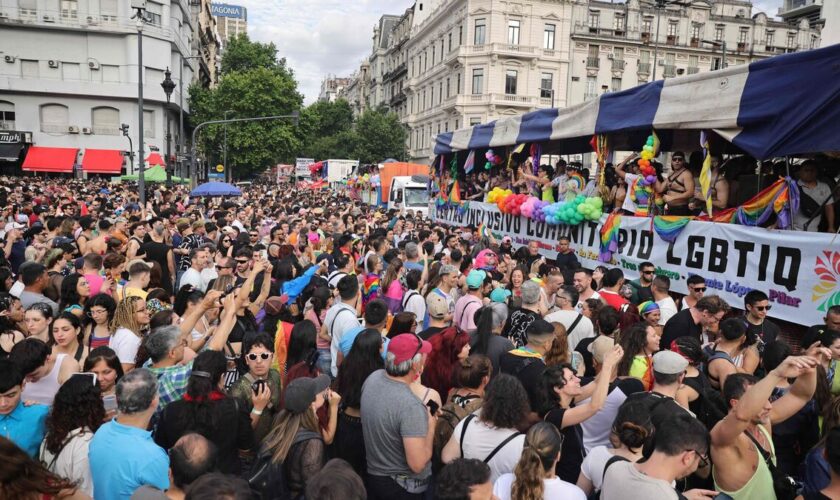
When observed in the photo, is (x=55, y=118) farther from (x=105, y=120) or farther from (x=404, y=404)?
(x=404, y=404)

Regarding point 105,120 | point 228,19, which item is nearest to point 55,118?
point 105,120

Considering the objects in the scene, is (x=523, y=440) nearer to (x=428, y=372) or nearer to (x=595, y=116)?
(x=428, y=372)

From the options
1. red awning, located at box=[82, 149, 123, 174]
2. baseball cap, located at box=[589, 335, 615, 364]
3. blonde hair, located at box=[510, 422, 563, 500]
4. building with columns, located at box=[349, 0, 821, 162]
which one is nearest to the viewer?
blonde hair, located at box=[510, 422, 563, 500]

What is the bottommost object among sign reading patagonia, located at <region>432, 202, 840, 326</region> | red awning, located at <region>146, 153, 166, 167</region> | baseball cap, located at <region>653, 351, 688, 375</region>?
baseball cap, located at <region>653, 351, 688, 375</region>

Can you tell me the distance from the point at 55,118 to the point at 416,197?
35.2 m

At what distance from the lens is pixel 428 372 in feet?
15.2

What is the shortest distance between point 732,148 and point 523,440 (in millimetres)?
6840

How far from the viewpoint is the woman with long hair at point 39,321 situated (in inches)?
183

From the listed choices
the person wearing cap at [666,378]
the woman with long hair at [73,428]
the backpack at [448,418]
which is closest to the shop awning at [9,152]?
the woman with long hair at [73,428]

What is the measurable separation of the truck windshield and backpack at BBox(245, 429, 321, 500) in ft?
64.1

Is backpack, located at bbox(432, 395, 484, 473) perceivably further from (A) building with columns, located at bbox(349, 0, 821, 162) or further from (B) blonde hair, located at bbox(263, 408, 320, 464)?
(A) building with columns, located at bbox(349, 0, 821, 162)

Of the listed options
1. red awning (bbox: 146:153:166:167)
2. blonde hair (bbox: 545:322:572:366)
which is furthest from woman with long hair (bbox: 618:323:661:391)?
red awning (bbox: 146:153:166:167)

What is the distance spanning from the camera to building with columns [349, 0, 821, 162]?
149 ft

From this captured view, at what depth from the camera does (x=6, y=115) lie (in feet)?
140
